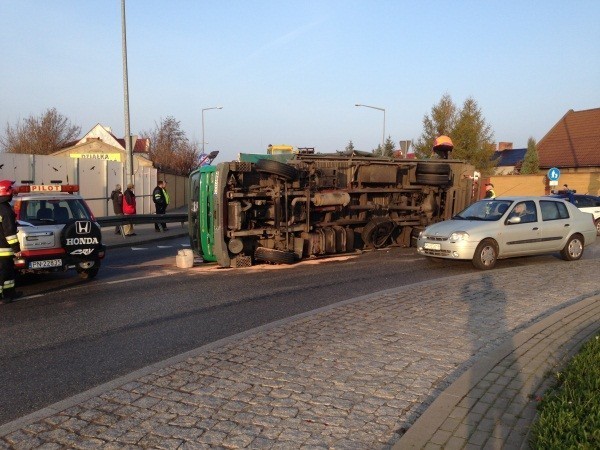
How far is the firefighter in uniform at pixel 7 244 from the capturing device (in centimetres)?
899

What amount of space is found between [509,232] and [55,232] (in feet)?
29.6

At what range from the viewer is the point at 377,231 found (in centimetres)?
1473

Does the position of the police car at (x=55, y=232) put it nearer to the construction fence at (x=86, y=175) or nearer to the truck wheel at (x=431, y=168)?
the construction fence at (x=86, y=175)

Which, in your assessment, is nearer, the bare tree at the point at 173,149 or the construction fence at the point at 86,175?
the construction fence at the point at 86,175

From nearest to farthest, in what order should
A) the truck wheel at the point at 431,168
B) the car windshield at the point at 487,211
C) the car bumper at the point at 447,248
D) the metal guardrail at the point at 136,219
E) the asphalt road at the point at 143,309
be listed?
the asphalt road at the point at 143,309 < the car bumper at the point at 447,248 < the car windshield at the point at 487,211 < the truck wheel at the point at 431,168 < the metal guardrail at the point at 136,219

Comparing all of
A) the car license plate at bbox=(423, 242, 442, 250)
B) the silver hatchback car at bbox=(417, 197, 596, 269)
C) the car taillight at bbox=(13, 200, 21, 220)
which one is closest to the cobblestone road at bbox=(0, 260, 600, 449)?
the silver hatchback car at bbox=(417, 197, 596, 269)

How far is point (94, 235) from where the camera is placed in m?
10.8

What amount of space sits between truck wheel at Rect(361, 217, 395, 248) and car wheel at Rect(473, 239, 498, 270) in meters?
3.25

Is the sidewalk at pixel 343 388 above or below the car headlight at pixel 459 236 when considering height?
below

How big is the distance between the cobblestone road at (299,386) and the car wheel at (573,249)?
5962 millimetres

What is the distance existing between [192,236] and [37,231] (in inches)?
149

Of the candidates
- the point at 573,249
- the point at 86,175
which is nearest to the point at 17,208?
the point at 573,249

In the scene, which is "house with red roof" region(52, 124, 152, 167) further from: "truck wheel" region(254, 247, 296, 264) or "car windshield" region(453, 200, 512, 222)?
"car windshield" region(453, 200, 512, 222)

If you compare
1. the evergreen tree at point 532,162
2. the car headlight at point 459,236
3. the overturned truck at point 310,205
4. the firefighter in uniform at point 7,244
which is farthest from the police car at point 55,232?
the evergreen tree at point 532,162
